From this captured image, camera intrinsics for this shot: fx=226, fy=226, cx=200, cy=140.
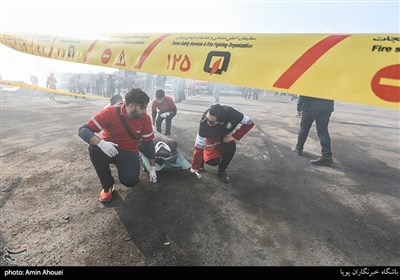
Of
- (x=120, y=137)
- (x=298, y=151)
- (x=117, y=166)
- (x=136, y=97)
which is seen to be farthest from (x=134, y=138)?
(x=298, y=151)

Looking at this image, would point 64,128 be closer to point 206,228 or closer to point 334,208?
point 206,228

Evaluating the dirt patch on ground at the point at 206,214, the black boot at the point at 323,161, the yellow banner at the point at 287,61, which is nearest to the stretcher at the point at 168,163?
the dirt patch on ground at the point at 206,214

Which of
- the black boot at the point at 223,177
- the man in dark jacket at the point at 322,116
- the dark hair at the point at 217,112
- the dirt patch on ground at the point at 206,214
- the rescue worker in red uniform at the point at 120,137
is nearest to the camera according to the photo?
the dirt patch on ground at the point at 206,214

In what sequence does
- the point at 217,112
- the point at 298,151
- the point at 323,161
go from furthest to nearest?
1. the point at 298,151
2. the point at 323,161
3. the point at 217,112

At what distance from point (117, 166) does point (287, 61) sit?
2917mm

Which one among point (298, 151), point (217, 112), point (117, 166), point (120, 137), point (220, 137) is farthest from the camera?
point (298, 151)

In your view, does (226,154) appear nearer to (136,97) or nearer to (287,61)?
(136,97)

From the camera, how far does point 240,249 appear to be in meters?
Answer: 2.54

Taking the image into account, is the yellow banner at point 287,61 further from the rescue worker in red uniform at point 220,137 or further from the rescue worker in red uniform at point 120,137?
the rescue worker in red uniform at point 220,137

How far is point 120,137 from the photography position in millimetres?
3377

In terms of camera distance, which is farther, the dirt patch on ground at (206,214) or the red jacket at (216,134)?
the red jacket at (216,134)

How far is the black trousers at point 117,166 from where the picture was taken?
3.28 meters

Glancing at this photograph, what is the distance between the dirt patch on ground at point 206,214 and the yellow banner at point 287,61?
190cm

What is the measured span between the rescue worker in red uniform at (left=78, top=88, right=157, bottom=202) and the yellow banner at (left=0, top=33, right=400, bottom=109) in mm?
1056
